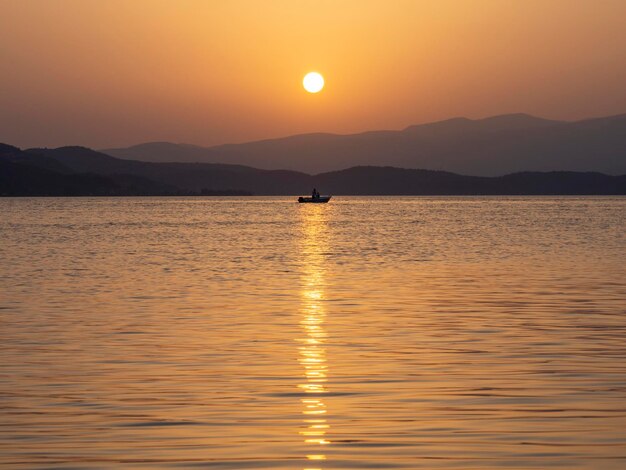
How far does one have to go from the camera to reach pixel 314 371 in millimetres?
22266

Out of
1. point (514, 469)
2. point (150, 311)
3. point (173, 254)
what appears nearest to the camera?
point (514, 469)

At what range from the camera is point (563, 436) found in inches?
635

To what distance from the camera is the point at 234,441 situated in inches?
625

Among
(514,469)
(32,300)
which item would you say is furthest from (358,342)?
(32,300)

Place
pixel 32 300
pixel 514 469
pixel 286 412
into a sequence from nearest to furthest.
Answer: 1. pixel 514 469
2. pixel 286 412
3. pixel 32 300

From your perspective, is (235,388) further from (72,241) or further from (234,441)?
(72,241)

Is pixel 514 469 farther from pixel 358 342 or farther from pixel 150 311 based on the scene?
pixel 150 311

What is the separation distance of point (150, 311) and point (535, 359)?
14.1 m

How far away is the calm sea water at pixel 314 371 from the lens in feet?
50.8

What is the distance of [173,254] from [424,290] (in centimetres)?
3026

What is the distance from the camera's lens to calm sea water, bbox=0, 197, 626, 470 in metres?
15.5

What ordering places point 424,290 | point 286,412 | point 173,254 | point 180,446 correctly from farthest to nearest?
1. point 173,254
2. point 424,290
3. point 286,412
4. point 180,446

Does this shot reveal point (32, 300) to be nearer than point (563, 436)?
No

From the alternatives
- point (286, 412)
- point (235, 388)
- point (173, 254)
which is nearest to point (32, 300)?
point (235, 388)
